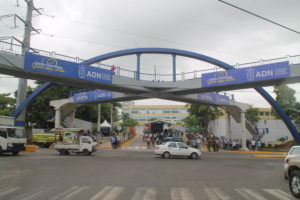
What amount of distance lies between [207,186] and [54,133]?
25.1 meters

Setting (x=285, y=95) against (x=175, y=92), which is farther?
(x=285, y=95)

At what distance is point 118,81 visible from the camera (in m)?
23.8

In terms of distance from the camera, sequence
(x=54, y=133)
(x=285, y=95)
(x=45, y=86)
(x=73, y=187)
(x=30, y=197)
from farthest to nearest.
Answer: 1. (x=285, y=95)
2. (x=45, y=86)
3. (x=54, y=133)
4. (x=73, y=187)
5. (x=30, y=197)

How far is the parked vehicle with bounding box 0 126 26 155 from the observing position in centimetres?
1953

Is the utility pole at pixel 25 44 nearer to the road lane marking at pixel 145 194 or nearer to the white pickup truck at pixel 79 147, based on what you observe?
the white pickup truck at pixel 79 147

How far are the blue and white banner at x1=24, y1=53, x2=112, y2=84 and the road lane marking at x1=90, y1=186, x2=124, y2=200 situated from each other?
1323 centimetres

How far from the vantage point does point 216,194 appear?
25.7 ft

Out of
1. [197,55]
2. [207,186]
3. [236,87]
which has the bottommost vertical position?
[207,186]

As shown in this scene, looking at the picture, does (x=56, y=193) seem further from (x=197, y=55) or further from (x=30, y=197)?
(x=197, y=55)

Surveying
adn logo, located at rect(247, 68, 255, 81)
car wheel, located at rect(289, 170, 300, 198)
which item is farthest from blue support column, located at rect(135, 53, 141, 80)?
car wheel, located at rect(289, 170, 300, 198)

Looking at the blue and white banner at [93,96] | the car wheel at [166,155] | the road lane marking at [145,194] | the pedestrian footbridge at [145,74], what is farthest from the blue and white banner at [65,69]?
the road lane marking at [145,194]

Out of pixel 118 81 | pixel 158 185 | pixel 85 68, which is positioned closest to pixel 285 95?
pixel 118 81

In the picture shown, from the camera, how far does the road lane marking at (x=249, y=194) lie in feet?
24.1

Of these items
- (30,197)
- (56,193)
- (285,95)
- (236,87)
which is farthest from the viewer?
(285,95)
